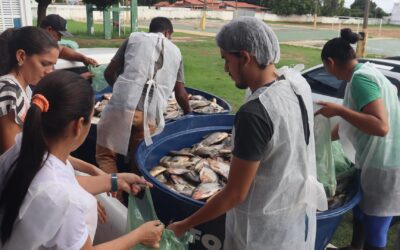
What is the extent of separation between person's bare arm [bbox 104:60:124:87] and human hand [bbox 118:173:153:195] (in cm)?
168

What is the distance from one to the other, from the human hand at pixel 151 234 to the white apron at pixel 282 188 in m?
0.43

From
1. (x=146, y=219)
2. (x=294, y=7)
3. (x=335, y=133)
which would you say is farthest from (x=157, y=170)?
(x=294, y=7)

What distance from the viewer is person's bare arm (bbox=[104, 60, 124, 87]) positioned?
356cm

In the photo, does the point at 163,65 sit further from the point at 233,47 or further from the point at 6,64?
the point at 233,47

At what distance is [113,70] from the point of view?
11.8 ft

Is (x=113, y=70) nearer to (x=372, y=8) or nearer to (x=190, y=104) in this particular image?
(x=190, y=104)

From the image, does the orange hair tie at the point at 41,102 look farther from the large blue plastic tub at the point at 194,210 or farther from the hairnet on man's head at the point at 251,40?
the large blue plastic tub at the point at 194,210

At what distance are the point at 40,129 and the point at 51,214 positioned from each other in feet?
1.04

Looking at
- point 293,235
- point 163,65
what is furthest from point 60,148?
point 163,65

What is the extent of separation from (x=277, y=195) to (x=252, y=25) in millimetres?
857

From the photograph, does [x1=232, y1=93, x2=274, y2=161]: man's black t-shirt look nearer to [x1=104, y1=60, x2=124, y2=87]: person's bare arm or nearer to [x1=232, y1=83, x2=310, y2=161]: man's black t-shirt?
[x1=232, y1=83, x2=310, y2=161]: man's black t-shirt

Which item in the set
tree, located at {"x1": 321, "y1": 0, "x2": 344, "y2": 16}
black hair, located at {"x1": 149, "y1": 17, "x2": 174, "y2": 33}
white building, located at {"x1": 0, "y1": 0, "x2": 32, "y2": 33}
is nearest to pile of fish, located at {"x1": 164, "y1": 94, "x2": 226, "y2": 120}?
black hair, located at {"x1": 149, "y1": 17, "x2": 174, "y2": 33}

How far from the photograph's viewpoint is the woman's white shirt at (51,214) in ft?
4.37

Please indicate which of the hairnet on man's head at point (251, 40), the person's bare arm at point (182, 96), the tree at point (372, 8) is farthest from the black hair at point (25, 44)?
the tree at point (372, 8)
